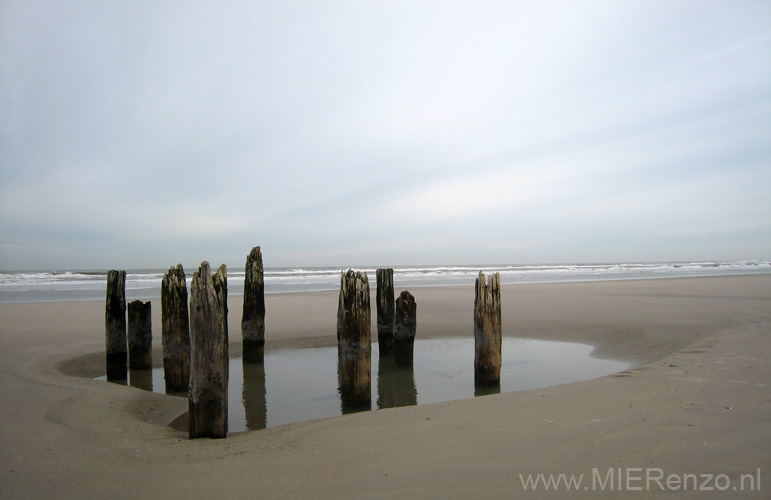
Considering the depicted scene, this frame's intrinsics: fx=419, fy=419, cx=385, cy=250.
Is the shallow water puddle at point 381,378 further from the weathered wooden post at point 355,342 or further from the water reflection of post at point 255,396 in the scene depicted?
the weathered wooden post at point 355,342

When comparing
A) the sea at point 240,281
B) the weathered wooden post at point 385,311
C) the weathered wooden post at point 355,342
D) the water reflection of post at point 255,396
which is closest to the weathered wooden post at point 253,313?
the water reflection of post at point 255,396

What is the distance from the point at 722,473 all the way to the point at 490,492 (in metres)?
1.74

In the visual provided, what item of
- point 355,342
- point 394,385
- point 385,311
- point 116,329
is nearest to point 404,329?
point 385,311

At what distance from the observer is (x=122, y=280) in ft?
24.7

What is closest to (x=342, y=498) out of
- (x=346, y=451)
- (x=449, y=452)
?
(x=346, y=451)

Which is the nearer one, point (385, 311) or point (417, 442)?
point (417, 442)

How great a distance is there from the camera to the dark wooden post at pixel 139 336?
7582mm

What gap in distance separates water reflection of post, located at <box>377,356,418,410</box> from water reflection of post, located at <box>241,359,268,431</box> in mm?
1582

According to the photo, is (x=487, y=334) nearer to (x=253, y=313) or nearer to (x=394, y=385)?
(x=394, y=385)

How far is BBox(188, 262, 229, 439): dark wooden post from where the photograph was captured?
419 cm

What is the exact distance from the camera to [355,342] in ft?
19.5

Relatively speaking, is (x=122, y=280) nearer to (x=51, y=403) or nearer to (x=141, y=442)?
(x=51, y=403)

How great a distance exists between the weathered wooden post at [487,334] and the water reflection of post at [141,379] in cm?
530

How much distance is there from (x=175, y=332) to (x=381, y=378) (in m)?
3.53
